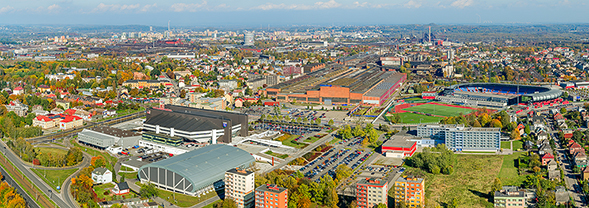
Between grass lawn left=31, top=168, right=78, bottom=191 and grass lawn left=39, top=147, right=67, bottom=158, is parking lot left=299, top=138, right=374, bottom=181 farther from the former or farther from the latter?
grass lawn left=39, top=147, right=67, bottom=158

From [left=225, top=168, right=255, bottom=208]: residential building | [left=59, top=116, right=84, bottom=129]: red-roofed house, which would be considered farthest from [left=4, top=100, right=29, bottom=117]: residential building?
[left=225, top=168, right=255, bottom=208]: residential building

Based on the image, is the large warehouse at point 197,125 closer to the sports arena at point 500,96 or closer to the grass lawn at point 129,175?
the grass lawn at point 129,175

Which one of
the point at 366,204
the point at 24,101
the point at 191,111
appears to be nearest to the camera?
the point at 366,204

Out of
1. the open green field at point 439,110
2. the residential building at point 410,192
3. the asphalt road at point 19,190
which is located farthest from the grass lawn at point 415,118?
the asphalt road at point 19,190

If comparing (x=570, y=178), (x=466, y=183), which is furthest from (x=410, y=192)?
(x=570, y=178)

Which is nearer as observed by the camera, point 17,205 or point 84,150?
point 17,205

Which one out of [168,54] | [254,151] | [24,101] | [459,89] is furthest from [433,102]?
[168,54]

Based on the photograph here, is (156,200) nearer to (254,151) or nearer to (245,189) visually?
(245,189)
